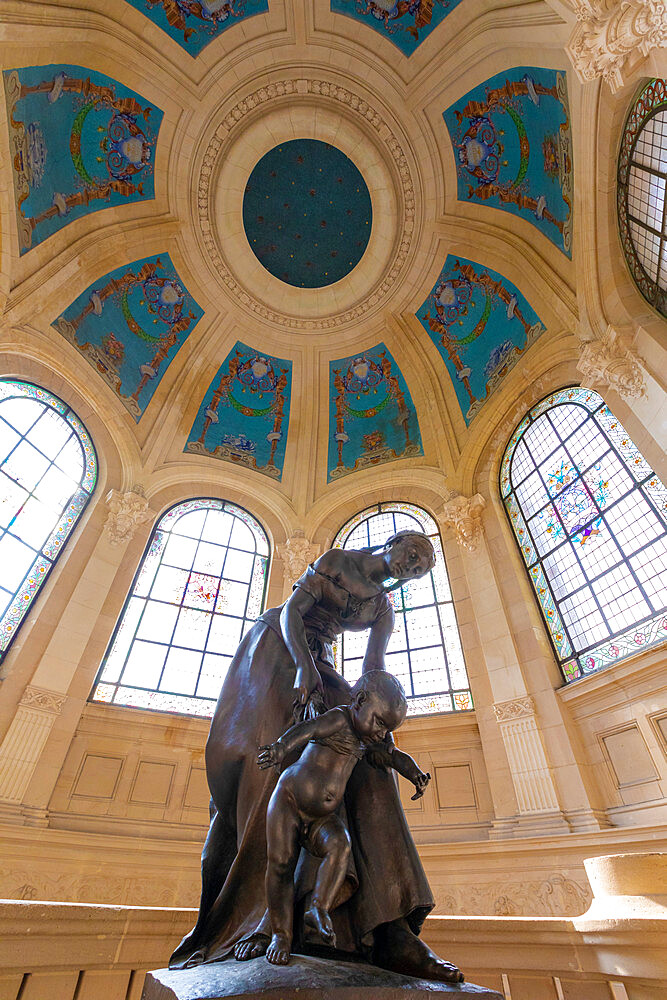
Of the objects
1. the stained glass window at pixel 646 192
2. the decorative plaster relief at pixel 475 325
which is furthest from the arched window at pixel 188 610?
the stained glass window at pixel 646 192

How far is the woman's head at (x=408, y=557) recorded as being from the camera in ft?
8.54

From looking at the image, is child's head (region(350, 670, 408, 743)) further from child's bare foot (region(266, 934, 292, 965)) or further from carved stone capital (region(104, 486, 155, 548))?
carved stone capital (region(104, 486, 155, 548))

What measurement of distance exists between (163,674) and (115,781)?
74.7 inches

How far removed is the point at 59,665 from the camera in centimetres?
855

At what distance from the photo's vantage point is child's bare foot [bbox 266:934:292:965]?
1456mm

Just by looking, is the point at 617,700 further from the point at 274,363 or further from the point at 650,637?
the point at 274,363

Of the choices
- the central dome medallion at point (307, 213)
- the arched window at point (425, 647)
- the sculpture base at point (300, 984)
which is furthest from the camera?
the central dome medallion at point (307, 213)

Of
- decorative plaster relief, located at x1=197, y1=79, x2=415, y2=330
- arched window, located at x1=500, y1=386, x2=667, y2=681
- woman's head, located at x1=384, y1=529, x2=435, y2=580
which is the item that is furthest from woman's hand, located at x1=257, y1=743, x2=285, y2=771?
decorative plaster relief, located at x1=197, y1=79, x2=415, y2=330

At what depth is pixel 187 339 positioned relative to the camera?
13.3m

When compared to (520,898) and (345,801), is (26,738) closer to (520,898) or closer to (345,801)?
(520,898)

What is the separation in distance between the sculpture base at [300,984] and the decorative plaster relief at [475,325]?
11395mm

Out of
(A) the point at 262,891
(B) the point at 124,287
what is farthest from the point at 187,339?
(A) the point at 262,891

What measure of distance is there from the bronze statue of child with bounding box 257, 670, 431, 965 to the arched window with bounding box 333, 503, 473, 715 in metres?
6.99

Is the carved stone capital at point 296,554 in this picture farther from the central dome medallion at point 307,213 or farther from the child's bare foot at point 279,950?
the child's bare foot at point 279,950
